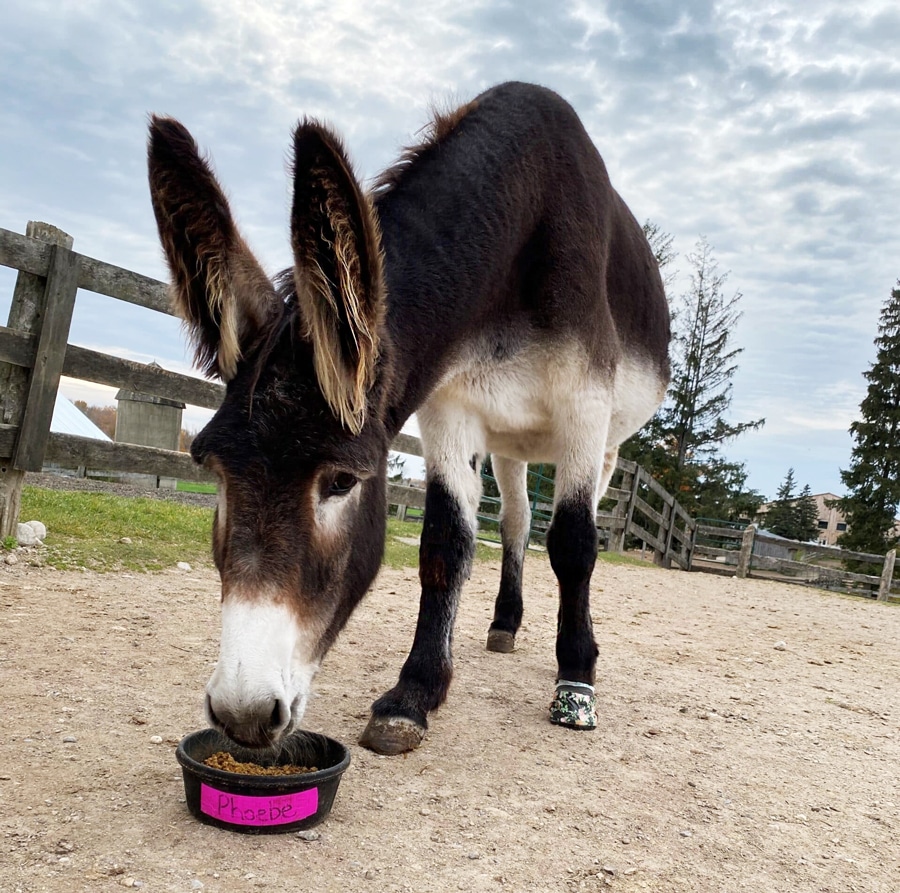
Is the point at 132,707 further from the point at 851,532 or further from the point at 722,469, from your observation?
the point at 851,532

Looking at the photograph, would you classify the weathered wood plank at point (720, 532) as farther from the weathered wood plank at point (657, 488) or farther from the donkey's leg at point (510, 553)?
the donkey's leg at point (510, 553)

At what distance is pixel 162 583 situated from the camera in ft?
15.9

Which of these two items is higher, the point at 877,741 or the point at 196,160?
the point at 196,160

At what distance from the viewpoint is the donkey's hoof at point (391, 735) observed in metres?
2.60

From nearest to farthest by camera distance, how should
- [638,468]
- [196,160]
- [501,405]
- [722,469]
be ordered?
[196,160] → [501,405] → [638,468] → [722,469]

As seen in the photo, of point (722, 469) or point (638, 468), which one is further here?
point (722, 469)

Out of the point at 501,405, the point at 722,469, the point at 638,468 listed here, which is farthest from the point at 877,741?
the point at 722,469

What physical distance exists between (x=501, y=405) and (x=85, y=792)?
1.95 metres

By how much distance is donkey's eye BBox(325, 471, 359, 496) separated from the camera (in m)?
1.94

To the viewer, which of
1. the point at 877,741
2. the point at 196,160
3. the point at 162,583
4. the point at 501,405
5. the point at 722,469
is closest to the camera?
the point at 196,160

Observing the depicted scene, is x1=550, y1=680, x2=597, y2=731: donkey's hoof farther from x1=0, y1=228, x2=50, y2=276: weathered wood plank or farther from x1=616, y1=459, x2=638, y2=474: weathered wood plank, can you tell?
x1=616, y1=459, x2=638, y2=474: weathered wood plank

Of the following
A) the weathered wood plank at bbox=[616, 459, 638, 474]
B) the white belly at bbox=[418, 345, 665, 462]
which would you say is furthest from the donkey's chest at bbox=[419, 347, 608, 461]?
the weathered wood plank at bbox=[616, 459, 638, 474]

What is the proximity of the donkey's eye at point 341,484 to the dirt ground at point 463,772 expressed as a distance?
0.88m

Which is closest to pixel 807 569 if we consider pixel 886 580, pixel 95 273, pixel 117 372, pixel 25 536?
pixel 886 580
